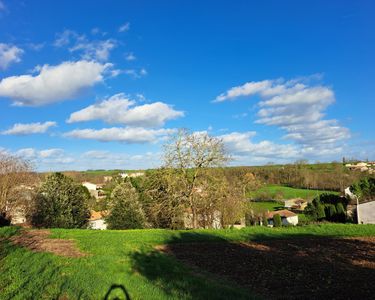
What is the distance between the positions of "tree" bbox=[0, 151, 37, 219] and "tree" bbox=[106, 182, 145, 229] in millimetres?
7931

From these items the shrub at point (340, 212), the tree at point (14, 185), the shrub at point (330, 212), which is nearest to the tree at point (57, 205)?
the tree at point (14, 185)

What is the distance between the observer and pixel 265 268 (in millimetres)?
10250

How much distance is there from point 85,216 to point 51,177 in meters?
5.36

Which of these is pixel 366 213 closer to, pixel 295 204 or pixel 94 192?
pixel 295 204

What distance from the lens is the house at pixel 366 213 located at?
133ft

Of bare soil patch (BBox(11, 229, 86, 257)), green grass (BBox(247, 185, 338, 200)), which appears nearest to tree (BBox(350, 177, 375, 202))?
green grass (BBox(247, 185, 338, 200))

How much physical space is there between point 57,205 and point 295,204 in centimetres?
6522

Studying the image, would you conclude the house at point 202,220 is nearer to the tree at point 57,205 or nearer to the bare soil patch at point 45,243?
the tree at point 57,205

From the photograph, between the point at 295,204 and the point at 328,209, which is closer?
the point at 328,209

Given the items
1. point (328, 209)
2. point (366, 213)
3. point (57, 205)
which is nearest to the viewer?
point (57, 205)

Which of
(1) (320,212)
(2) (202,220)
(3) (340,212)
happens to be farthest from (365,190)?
(2) (202,220)

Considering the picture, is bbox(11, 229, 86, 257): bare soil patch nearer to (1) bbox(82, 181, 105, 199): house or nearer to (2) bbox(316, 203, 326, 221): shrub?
(2) bbox(316, 203, 326, 221): shrub

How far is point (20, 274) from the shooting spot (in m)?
8.93

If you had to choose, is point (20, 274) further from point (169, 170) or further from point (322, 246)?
point (169, 170)
